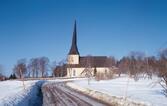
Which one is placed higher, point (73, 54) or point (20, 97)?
point (73, 54)

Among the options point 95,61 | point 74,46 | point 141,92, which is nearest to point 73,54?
point 74,46

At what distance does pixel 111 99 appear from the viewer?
88.8 ft

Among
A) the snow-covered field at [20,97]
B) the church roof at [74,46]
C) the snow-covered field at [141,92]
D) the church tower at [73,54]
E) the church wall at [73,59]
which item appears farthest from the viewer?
the church wall at [73,59]

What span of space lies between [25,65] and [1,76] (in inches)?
822

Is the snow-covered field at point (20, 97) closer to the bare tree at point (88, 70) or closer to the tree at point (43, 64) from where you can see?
the bare tree at point (88, 70)

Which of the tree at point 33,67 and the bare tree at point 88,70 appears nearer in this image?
the bare tree at point 88,70

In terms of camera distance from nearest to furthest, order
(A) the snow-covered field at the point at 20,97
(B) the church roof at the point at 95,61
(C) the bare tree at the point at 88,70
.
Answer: (A) the snow-covered field at the point at 20,97 < (C) the bare tree at the point at 88,70 < (B) the church roof at the point at 95,61

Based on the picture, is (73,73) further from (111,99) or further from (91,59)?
(111,99)

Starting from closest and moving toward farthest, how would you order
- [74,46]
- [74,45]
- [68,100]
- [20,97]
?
[20,97], [68,100], [74,45], [74,46]

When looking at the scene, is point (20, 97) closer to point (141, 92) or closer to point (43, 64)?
point (141, 92)

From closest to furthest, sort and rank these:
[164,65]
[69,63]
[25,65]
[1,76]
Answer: [164,65], [1,76], [25,65], [69,63]

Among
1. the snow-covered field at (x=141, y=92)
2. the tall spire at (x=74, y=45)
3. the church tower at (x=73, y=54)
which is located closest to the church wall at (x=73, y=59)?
the church tower at (x=73, y=54)

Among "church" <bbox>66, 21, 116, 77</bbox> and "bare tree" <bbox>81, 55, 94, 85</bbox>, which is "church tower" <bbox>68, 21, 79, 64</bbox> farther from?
"bare tree" <bbox>81, 55, 94, 85</bbox>

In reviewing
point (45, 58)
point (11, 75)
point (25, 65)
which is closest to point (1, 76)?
point (11, 75)
